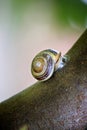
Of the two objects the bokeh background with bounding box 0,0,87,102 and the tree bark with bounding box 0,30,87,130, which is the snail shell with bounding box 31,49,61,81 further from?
the bokeh background with bounding box 0,0,87,102

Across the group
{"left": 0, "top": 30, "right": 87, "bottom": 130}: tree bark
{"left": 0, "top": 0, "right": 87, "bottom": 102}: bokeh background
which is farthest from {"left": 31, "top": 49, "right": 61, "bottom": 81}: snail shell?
{"left": 0, "top": 0, "right": 87, "bottom": 102}: bokeh background

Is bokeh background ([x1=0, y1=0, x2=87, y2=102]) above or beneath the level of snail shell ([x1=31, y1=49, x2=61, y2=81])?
beneath

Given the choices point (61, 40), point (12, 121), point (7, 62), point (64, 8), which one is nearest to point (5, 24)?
point (7, 62)

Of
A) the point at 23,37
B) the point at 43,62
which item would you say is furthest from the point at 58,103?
the point at 23,37

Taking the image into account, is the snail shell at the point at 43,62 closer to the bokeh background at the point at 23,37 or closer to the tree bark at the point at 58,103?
the tree bark at the point at 58,103

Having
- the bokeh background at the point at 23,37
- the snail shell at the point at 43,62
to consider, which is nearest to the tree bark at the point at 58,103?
the snail shell at the point at 43,62

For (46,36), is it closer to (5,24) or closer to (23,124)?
(5,24)
